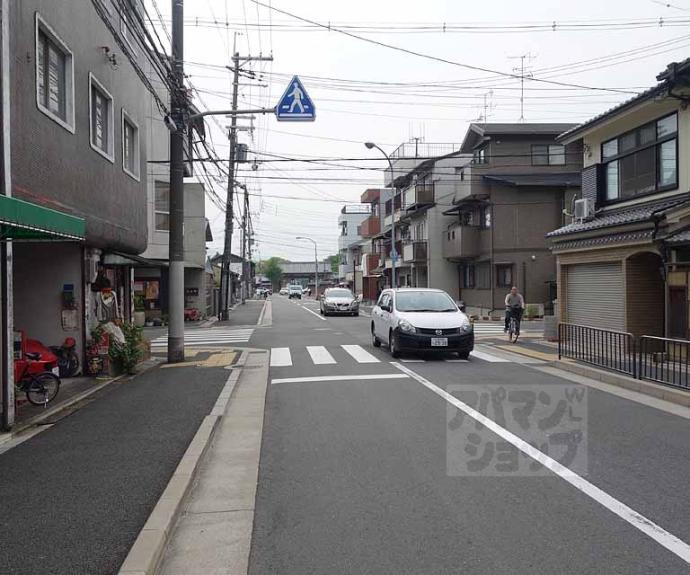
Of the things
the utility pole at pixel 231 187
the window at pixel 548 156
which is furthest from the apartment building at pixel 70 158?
the window at pixel 548 156

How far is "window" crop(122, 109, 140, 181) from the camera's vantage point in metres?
15.1

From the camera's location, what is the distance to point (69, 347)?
12.2 meters

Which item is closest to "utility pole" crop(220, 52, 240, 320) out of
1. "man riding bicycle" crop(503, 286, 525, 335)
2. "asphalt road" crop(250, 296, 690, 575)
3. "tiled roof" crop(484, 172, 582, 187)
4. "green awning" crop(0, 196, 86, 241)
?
"tiled roof" crop(484, 172, 582, 187)

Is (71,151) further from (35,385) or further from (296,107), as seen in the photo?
(296,107)

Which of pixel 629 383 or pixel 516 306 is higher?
pixel 516 306

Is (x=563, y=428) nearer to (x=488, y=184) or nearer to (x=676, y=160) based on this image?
(x=676, y=160)

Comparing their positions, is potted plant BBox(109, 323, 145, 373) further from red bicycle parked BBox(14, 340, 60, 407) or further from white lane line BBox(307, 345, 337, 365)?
white lane line BBox(307, 345, 337, 365)

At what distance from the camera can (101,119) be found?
1338 centimetres

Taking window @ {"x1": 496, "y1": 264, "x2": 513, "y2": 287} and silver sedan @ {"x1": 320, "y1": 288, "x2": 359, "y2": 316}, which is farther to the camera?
silver sedan @ {"x1": 320, "y1": 288, "x2": 359, "y2": 316}

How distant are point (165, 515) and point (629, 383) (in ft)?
27.7

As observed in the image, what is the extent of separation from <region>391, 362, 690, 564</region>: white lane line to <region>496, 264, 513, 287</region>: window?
86.1ft

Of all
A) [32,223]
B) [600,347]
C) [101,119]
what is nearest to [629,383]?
[600,347]

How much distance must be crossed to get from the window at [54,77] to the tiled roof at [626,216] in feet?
37.2

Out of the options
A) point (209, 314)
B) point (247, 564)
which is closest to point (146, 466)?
point (247, 564)
